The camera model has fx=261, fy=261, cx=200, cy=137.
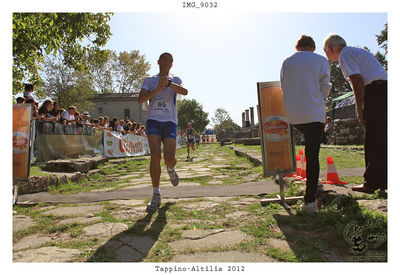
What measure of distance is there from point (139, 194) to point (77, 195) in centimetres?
100

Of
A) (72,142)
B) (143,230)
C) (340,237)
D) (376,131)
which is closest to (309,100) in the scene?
(376,131)

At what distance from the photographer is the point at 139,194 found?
3.95 m

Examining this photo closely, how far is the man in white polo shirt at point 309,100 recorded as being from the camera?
2584 mm

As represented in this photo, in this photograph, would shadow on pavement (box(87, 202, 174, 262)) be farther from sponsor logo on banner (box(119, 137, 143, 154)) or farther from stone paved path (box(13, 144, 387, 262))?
sponsor logo on banner (box(119, 137, 143, 154))

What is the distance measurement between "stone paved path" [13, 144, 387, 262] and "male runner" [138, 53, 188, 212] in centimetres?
55

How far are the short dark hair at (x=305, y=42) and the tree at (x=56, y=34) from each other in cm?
463

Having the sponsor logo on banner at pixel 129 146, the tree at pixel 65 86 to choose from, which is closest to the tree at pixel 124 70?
the tree at pixel 65 86

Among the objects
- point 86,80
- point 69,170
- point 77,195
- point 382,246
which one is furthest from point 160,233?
point 86,80

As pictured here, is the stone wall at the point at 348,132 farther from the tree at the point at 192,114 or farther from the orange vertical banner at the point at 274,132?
the tree at the point at 192,114

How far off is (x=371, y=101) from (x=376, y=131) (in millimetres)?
315

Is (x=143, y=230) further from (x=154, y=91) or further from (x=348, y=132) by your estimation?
(x=348, y=132)

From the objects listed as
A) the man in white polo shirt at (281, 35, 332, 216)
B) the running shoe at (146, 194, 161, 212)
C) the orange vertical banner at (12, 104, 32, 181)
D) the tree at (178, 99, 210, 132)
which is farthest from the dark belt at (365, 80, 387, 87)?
the tree at (178, 99, 210, 132)

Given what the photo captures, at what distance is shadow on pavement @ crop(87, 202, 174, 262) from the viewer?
1.73 meters

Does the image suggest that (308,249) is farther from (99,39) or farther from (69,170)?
(99,39)
